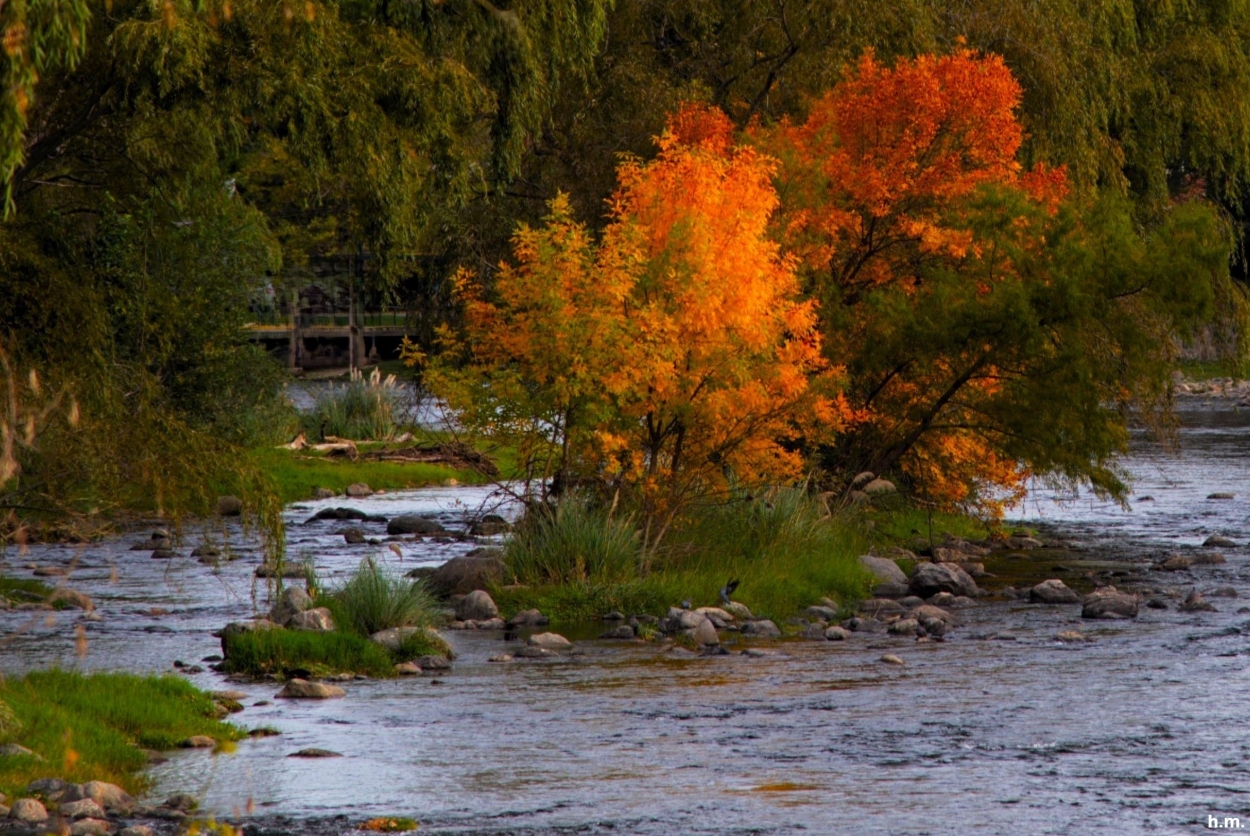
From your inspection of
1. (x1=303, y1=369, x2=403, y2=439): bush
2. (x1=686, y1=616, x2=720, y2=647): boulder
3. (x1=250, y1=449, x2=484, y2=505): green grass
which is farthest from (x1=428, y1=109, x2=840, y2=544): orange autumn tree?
(x1=303, y1=369, x2=403, y2=439): bush

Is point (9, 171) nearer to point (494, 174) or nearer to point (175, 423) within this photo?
point (175, 423)

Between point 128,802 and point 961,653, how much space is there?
33.3ft

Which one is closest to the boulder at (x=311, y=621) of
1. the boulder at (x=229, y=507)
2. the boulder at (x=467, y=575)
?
the boulder at (x=467, y=575)

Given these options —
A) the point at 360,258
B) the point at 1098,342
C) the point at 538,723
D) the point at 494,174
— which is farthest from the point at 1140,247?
the point at 360,258

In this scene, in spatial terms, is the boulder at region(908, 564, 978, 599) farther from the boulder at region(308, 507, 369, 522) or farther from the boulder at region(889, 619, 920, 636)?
the boulder at region(308, 507, 369, 522)

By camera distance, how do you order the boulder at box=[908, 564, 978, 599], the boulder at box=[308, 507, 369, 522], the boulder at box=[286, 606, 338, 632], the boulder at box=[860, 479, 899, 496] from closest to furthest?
the boulder at box=[286, 606, 338, 632] → the boulder at box=[908, 564, 978, 599] → the boulder at box=[860, 479, 899, 496] → the boulder at box=[308, 507, 369, 522]

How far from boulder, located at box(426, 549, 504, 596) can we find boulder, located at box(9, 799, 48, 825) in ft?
35.9

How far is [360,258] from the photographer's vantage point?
70.8 meters

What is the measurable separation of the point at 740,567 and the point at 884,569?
252 centimetres

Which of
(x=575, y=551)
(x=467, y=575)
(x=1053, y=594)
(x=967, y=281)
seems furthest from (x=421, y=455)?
(x=1053, y=594)

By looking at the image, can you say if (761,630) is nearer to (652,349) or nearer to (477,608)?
(477,608)

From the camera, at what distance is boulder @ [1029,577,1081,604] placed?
76.6 feet

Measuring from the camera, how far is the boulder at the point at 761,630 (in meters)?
20.8

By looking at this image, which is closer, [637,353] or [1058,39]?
[637,353]
